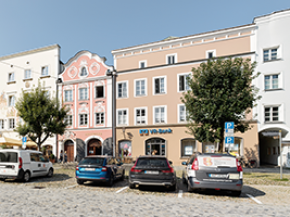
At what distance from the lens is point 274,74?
23.0 m

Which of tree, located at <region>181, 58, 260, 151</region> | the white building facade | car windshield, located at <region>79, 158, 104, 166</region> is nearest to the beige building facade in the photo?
the white building facade

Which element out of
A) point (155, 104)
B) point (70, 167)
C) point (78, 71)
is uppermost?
point (78, 71)

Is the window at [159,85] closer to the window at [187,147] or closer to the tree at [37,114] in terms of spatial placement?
the window at [187,147]

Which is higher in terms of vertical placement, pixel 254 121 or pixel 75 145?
pixel 254 121

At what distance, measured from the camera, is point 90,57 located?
30.0m

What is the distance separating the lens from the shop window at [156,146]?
1013 inches

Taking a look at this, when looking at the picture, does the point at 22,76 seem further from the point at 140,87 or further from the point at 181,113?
the point at 181,113

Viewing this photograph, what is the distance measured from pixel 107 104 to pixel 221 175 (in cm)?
2060

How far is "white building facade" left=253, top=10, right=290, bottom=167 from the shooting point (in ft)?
73.2

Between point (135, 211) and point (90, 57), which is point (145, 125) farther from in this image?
point (135, 211)

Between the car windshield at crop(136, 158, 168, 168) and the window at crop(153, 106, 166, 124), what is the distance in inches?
618

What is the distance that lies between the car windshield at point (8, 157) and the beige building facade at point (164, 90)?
14.5m

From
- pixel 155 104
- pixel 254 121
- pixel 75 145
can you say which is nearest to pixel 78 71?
pixel 75 145

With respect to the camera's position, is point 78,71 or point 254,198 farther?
point 78,71
